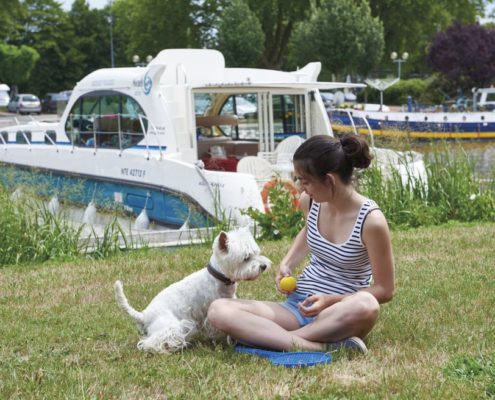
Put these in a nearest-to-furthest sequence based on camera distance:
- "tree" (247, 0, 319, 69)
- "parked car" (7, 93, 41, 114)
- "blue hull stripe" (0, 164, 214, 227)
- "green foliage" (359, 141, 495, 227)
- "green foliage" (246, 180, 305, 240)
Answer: "green foliage" (246, 180, 305, 240)
"green foliage" (359, 141, 495, 227)
"blue hull stripe" (0, 164, 214, 227)
"tree" (247, 0, 319, 69)
"parked car" (7, 93, 41, 114)

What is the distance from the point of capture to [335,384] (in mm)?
3803

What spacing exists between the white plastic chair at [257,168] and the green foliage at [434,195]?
168 centimetres

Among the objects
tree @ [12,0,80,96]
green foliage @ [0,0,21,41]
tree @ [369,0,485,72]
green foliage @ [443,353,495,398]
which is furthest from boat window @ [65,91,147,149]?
tree @ [12,0,80,96]

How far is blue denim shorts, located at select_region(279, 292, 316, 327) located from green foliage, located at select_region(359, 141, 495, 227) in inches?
214

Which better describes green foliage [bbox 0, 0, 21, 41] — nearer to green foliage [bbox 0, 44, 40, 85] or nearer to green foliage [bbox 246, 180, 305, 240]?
green foliage [bbox 0, 44, 40, 85]

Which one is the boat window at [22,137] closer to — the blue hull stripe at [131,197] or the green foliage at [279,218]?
the blue hull stripe at [131,197]

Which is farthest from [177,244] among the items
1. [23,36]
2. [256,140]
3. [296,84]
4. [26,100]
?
[23,36]

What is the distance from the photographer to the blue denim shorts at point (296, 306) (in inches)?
180

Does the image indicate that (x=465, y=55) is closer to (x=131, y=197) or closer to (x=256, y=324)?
(x=131, y=197)

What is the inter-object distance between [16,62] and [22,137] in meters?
46.8

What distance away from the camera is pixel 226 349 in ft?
15.0

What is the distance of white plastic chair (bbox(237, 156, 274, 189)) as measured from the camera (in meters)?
11.7

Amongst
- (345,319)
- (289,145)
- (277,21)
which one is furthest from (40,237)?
(277,21)

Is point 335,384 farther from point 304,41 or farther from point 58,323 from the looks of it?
point 304,41
